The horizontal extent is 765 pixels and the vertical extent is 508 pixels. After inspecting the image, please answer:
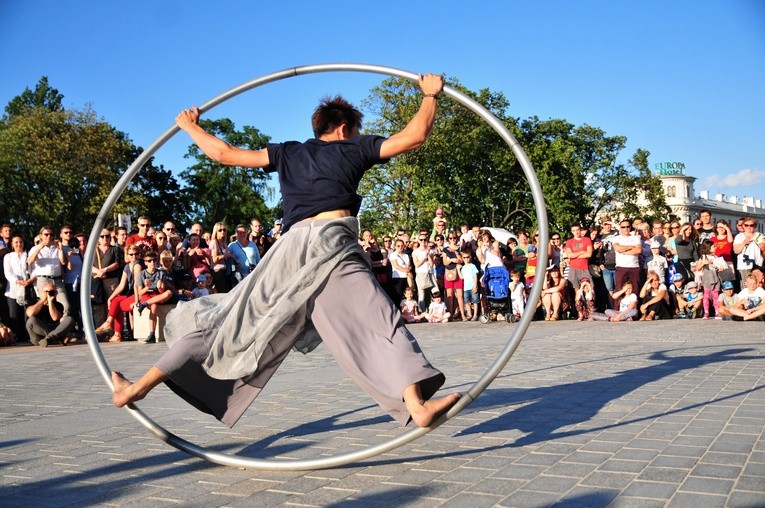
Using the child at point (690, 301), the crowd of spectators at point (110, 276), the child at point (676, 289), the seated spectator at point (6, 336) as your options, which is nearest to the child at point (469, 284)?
the child at point (676, 289)

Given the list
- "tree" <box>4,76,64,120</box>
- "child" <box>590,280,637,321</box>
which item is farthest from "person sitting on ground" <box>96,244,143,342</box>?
"tree" <box>4,76,64,120</box>

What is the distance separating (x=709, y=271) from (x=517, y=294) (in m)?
3.91

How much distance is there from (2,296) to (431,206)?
3736 cm

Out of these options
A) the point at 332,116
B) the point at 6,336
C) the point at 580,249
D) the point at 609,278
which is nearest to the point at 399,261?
the point at 580,249

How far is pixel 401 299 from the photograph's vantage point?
20.0 metres

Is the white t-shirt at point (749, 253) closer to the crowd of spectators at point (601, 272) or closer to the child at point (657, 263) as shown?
the crowd of spectators at point (601, 272)

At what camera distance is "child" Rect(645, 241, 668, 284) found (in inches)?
712

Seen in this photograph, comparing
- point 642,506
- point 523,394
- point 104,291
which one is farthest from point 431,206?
point 642,506

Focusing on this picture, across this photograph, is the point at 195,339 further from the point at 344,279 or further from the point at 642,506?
the point at 642,506

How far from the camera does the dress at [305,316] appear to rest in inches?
188

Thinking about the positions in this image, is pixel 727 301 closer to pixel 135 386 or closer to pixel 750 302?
pixel 750 302

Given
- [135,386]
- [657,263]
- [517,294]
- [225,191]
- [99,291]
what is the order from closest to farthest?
[135,386]
[99,291]
[657,263]
[517,294]
[225,191]

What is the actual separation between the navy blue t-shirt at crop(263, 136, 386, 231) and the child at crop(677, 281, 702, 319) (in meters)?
14.6

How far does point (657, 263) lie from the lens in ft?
59.4
